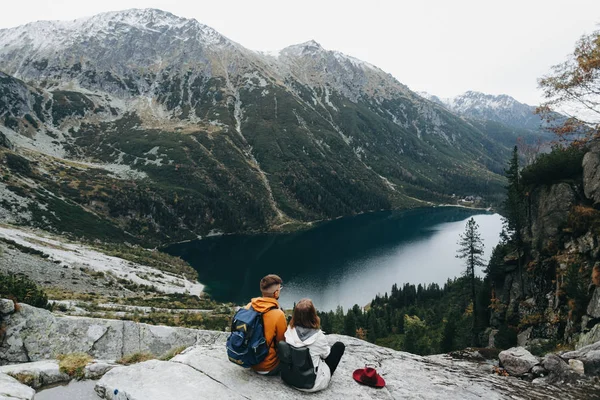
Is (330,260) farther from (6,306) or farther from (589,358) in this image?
(6,306)

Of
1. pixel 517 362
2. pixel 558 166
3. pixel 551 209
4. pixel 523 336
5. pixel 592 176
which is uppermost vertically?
pixel 558 166

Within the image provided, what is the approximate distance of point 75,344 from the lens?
12.7 metres

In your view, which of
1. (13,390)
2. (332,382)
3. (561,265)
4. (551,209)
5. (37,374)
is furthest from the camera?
(551,209)

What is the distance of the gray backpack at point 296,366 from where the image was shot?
7.36 metres

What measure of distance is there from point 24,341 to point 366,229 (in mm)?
177615

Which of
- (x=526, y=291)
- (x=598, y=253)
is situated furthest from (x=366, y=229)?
(x=598, y=253)

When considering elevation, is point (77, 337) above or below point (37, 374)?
below

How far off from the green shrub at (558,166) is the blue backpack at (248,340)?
3114 cm

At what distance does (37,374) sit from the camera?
777 cm

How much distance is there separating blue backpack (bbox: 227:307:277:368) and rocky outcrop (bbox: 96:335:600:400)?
2.10 feet

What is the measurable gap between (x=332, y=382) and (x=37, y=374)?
7022mm

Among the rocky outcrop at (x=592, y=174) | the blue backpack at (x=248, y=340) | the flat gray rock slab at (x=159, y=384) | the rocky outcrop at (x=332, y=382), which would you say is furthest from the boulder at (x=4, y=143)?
the rocky outcrop at (x=592, y=174)

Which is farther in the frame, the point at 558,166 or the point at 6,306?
the point at 558,166

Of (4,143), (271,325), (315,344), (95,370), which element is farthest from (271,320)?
(4,143)
